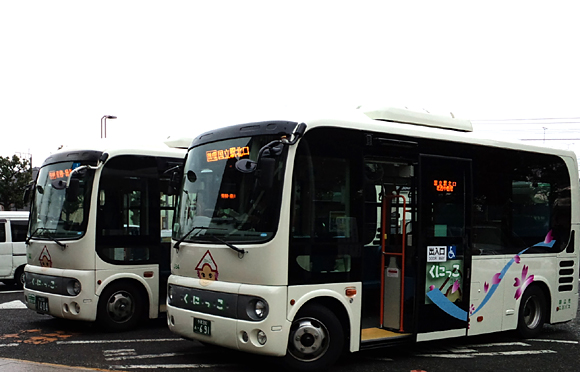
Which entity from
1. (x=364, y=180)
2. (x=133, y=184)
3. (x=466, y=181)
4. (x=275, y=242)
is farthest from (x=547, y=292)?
(x=133, y=184)

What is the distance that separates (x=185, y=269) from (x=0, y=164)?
3887 cm

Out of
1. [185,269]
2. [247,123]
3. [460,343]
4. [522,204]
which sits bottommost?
[460,343]

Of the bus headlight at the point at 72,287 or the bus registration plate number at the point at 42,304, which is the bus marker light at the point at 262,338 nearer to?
the bus headlight at the point at 72,287

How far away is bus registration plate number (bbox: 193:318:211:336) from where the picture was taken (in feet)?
22.4

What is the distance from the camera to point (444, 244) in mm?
7988

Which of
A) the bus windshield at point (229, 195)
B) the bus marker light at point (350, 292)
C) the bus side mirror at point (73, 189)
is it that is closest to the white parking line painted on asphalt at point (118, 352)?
the bus windshield at point (229, 195)

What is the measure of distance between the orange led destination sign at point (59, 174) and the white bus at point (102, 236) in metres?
0.02

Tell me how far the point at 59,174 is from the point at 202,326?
423cm

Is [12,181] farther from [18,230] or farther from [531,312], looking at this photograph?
[531,312]

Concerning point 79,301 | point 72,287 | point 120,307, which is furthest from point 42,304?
point 120,307

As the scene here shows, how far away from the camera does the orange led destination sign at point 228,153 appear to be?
22.8ft

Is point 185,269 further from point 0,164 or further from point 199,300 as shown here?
point 0,164

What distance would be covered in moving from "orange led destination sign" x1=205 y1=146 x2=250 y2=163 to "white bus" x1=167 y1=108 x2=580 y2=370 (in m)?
0.01

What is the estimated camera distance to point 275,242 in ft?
21.0
